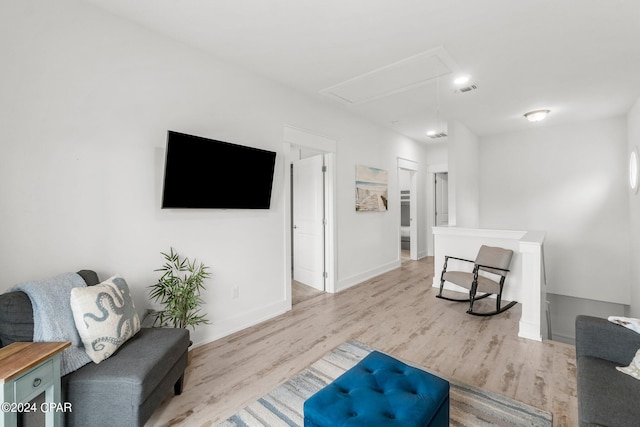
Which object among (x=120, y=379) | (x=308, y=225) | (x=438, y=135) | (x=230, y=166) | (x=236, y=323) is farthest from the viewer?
(x=438, y=135)

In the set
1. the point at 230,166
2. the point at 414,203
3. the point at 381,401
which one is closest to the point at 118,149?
the point at 230,166

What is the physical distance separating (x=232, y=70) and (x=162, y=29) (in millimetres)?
689

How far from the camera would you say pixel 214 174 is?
104 inches

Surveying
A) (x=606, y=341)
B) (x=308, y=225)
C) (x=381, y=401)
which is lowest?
(x=381, y=401)

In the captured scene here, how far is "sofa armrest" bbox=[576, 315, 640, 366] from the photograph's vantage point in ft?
5.26

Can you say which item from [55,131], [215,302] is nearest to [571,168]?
[215,302]

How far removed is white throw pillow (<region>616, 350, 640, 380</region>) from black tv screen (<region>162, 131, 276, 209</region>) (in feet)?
9.66

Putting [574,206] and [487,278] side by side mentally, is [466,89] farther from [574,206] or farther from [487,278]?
[574,206]

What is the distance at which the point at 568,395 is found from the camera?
194cm

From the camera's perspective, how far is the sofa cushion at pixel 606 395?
1204 mm

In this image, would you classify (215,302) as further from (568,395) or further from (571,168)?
(571,168)

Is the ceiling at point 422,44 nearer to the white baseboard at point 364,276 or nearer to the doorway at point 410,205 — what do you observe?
the doorway at point 410,205

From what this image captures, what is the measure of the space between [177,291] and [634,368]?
2923mm

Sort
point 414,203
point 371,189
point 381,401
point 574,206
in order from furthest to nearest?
point 414,203 → point 574,206 → point 371,189 → point 381,401
